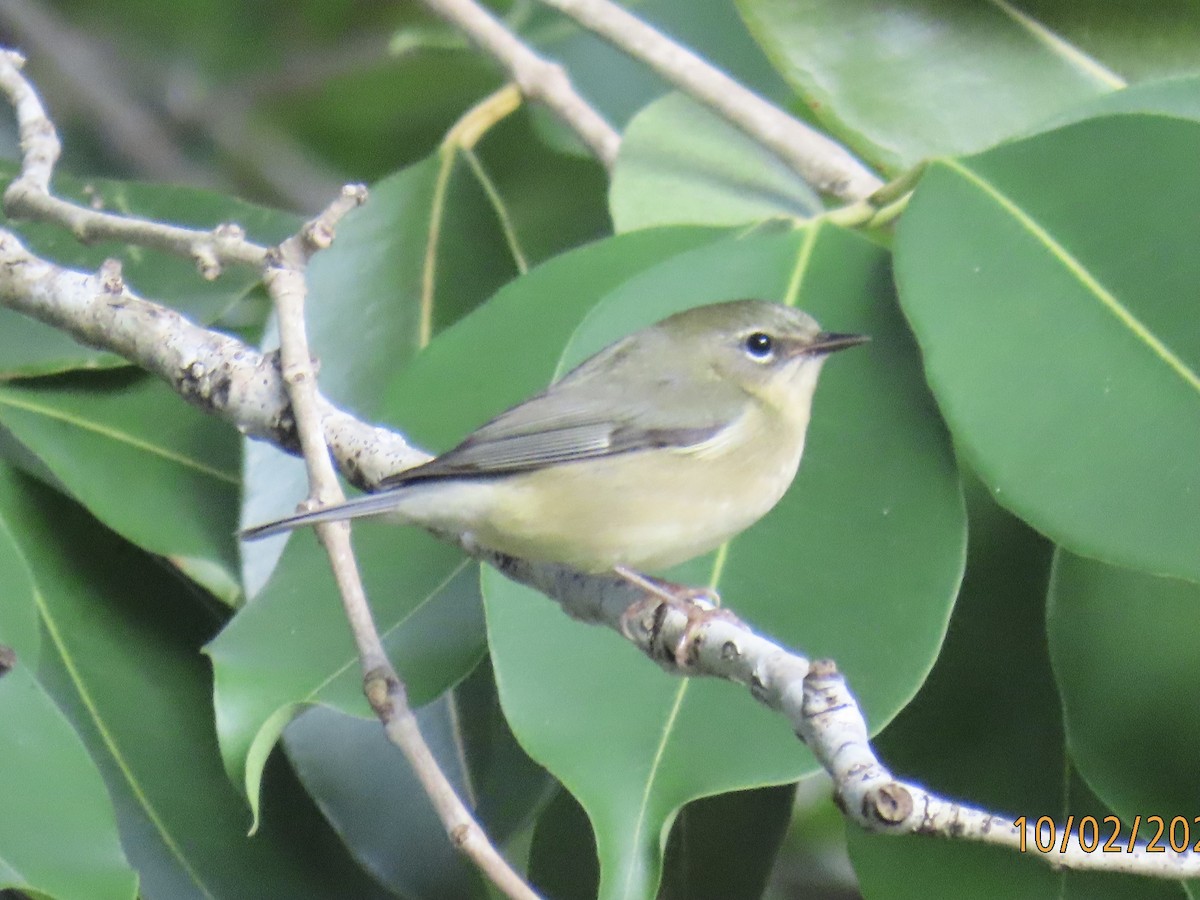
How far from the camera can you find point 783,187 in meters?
2.97

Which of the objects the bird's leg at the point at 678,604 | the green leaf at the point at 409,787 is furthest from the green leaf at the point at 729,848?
the bird's leg at the point at 678,604

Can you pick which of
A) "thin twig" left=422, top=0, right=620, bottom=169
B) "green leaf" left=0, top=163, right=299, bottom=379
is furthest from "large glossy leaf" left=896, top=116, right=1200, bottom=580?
"green leaf" left=0, top=163, right=299, bottom=379

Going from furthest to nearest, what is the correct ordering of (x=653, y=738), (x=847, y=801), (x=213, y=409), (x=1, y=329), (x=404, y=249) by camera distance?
(x=404, y=249) < (x=1, y=329) < (x=213, y=409) < (x=653, y=738) < (x=847, y=801)

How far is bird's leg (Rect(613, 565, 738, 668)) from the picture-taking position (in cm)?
189

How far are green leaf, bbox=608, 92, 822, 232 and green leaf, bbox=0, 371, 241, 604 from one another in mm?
929

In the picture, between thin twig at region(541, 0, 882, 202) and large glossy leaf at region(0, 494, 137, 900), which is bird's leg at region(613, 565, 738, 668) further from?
thin twig at region(541, 0, 882, 202)

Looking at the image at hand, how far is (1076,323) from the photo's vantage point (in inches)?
86.4

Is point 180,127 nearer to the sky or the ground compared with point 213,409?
nearer to the sky

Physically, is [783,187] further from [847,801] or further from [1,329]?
[847,801]

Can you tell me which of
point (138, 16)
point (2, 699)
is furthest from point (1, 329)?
point (138, 16)

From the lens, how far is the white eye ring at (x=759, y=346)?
8.39ft

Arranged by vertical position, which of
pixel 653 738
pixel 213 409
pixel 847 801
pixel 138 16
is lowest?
pixel 653 738

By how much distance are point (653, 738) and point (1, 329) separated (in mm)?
1592

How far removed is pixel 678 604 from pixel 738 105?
1.26 metres
